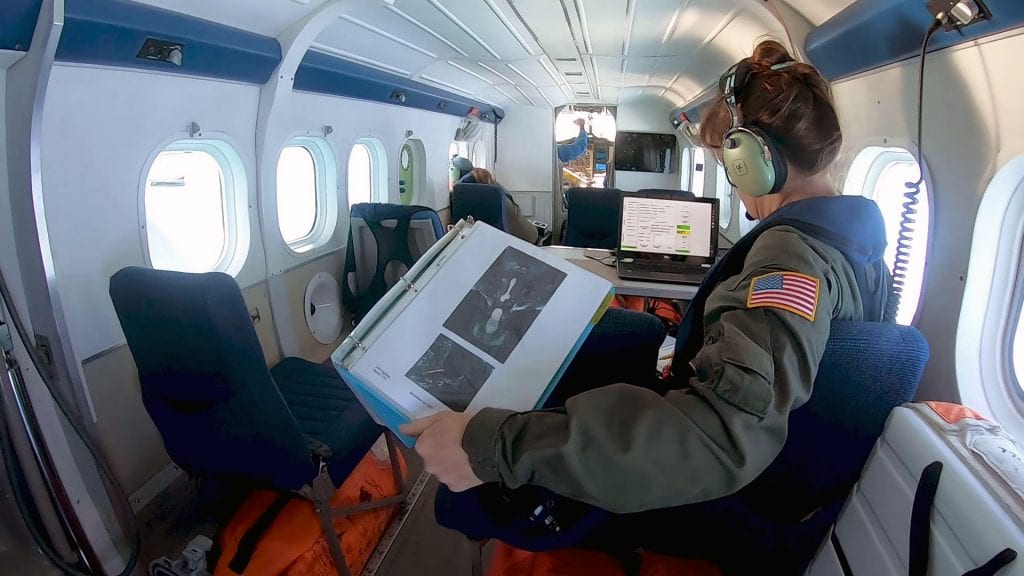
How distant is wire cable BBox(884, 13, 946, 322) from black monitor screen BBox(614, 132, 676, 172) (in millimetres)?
6637

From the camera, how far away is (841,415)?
108 cm

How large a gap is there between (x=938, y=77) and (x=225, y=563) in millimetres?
2864

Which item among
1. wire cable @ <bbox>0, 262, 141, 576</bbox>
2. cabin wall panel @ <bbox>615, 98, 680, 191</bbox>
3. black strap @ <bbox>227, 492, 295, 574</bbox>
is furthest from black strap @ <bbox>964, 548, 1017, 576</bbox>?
cabin wall panel @ <bbox>615, 98, 680, 191</bbox>

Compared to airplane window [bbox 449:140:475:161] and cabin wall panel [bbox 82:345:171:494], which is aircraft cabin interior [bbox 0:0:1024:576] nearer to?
cabin wall panel [bbox 82:345:171:494]

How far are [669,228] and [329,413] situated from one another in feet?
7.47

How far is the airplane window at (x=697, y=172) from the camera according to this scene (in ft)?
23.2

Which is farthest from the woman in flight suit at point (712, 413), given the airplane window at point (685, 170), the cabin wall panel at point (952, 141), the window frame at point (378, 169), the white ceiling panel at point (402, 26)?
the airplane window at point (685, 170)

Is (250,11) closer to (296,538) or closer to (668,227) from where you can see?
(296,538)

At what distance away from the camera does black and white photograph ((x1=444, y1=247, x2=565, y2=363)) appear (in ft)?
3.26

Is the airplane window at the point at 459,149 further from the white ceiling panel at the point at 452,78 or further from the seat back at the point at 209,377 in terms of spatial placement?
the seat back at the point at 209,377

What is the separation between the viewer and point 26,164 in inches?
62.2

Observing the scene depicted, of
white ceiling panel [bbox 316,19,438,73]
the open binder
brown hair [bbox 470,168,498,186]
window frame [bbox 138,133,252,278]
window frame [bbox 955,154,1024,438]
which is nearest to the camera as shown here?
the open binder

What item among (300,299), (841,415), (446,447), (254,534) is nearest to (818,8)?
(841,415)

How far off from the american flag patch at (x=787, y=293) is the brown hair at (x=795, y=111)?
382 mm
